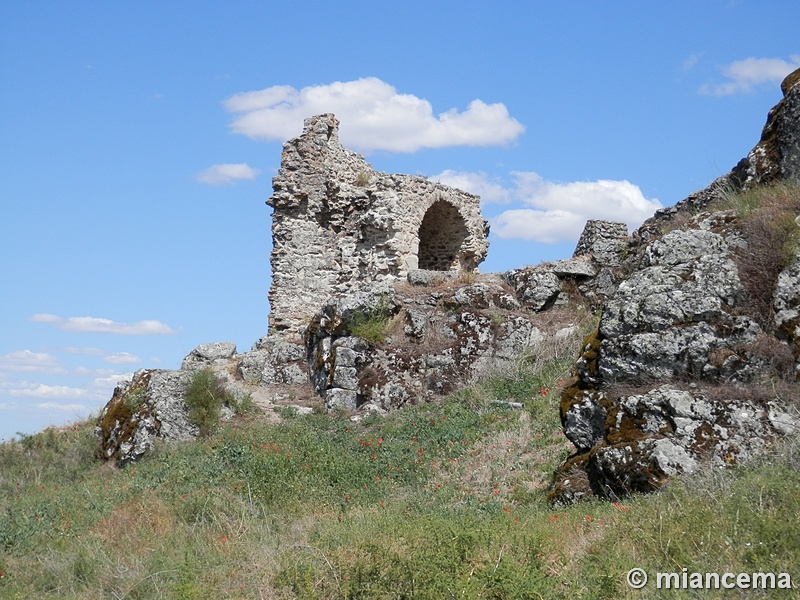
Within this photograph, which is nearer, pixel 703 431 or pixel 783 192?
pixel 703 431

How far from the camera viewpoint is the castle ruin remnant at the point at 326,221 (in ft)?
61.6

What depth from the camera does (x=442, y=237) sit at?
69.9 feet

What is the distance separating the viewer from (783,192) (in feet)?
28.2

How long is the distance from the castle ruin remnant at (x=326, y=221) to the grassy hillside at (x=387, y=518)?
19.3 ft

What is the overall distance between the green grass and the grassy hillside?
0.7 inches

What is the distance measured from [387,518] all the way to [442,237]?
14.5 metres

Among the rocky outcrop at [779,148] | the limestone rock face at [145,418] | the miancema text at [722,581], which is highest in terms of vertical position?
the rocky outcrop at [779,148]

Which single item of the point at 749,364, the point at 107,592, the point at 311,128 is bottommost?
the point at 107,592

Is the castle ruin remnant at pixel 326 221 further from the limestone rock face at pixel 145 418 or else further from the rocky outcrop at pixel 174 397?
the limestone rock face at pixel 145 418

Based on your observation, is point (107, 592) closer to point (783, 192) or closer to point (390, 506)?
point (390, 506)

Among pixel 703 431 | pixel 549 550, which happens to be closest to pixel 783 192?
pixel 703 431

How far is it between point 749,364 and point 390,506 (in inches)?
151

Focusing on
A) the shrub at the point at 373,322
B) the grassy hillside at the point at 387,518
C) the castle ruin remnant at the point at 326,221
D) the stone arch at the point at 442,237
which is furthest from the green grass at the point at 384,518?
the stone arch at the point at 442,237

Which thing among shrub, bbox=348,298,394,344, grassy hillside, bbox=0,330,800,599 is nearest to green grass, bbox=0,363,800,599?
grassy hillside, bbox=0,330,800,599
